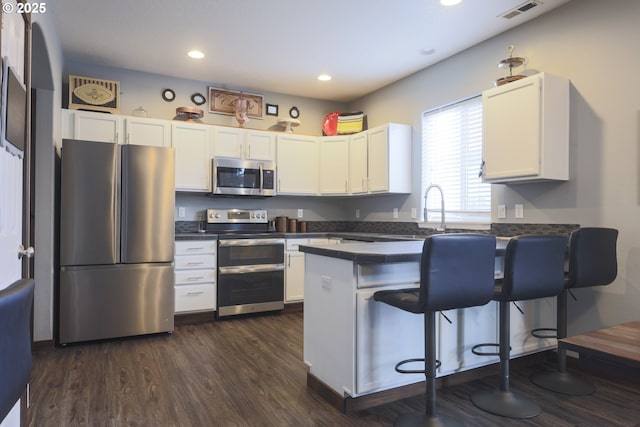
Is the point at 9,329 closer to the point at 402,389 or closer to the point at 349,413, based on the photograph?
the point at 349,413

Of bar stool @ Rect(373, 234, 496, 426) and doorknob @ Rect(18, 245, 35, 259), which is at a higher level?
doorknob @ Rect(18, 245, 35, 259)

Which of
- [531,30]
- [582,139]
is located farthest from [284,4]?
[582,139]

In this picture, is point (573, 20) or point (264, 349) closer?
point (573, 20)

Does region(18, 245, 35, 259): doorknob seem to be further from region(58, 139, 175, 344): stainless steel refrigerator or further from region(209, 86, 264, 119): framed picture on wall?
region(209, 86, 264, 119): framed picture on wall

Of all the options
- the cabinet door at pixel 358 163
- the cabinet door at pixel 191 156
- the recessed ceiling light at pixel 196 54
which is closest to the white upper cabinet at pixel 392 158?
the cabinet door at pixel 358 163

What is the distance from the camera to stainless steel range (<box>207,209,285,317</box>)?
4359 millimetres

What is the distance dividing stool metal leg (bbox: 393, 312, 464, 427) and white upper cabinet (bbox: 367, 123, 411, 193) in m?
2.66

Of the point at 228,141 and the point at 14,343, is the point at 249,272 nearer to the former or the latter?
the point at 228,141

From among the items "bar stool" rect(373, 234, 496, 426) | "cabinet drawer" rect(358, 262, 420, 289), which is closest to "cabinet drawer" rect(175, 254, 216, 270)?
"cabinet drawer" rect(358, 262, 420, 289)

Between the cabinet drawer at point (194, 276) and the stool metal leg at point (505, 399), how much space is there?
109 inches

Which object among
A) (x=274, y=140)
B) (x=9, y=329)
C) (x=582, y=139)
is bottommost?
(x=9, y=329)

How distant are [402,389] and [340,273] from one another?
2.62 ft

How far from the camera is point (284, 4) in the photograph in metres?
3.15

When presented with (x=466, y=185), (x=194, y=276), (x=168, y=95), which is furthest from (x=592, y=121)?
(x=168, y=95)
